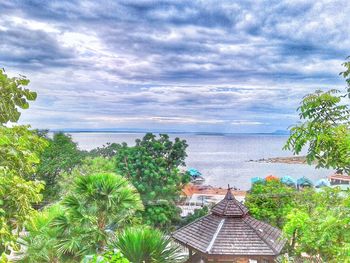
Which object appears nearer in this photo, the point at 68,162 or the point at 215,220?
the point at 215,220

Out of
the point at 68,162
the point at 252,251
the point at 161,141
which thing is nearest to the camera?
the point at 252,251

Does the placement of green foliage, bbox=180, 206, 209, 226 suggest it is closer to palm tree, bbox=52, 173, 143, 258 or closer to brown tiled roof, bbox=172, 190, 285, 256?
brown tiled roof, bbox=172, 190, 285, 256

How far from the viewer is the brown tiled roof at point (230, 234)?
1121cm

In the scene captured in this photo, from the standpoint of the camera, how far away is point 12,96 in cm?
435

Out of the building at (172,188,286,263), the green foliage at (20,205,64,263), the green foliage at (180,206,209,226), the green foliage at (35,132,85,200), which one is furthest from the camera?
the green foliage at (35,132,85,200)

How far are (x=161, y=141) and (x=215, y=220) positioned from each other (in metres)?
8.74

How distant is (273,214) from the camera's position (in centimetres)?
1855

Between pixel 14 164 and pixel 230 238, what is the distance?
871cm

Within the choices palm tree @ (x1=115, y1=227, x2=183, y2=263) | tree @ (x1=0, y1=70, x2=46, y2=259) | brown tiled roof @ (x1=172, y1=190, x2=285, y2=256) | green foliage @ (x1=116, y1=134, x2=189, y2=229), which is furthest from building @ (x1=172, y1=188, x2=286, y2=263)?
tree @ (x1=0, y1=70, x2=46, y2=259)

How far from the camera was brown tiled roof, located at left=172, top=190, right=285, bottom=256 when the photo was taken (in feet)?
→ 36.8

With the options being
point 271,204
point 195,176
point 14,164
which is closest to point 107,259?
point 14,164

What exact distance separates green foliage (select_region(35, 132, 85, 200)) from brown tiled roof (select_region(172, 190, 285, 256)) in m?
15.8

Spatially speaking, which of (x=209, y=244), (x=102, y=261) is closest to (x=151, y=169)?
(x=209, y=244)

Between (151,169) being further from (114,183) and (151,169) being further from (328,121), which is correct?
(328,121)
